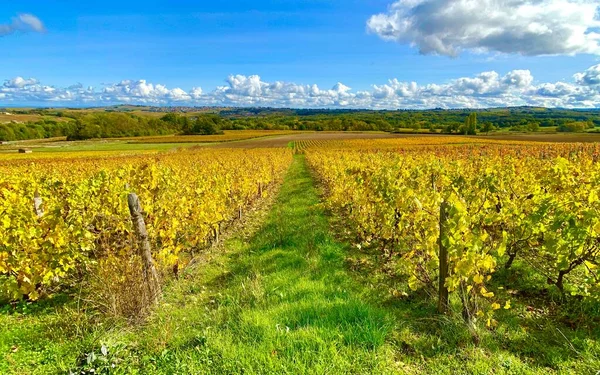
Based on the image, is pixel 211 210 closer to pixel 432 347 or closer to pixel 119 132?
pixel 432 347

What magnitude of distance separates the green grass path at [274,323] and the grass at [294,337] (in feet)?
0.04

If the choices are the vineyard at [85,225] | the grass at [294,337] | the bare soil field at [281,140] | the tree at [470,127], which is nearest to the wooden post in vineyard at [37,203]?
the vineyard at [85,225]

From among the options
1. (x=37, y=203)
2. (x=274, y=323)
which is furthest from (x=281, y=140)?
(x=274, y=323)

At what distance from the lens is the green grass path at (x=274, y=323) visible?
3.35 meters

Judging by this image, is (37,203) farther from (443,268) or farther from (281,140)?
(281,140)

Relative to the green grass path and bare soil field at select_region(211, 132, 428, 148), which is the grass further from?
bare soil field at select_region(211, 132, 428, 148)

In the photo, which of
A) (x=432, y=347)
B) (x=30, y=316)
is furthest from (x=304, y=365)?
(x=30, y=316)

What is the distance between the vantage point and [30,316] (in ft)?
16.0

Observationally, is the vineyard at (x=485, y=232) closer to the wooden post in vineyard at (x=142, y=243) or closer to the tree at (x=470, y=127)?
the wooden post in vineyard at (x=142, y=243)

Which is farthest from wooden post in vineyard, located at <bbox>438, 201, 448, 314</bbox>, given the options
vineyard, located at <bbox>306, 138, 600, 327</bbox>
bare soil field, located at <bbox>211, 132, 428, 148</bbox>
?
bare soil field, located at <bbox>211, 132, 428, 148</bbox>

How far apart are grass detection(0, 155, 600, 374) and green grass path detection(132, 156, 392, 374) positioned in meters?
0.01

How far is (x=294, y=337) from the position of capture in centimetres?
365

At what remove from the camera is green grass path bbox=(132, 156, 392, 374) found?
3.35 metres

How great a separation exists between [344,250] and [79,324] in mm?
4843
